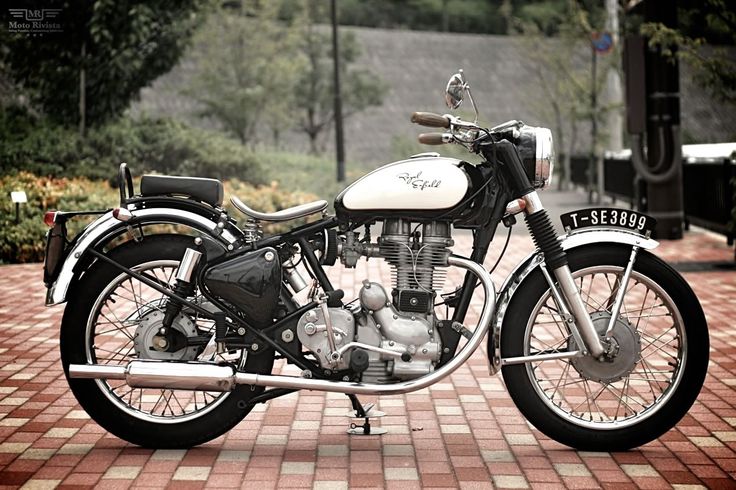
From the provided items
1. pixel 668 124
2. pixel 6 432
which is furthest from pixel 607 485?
pixel 668 124

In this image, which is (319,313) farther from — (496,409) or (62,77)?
(62,77)

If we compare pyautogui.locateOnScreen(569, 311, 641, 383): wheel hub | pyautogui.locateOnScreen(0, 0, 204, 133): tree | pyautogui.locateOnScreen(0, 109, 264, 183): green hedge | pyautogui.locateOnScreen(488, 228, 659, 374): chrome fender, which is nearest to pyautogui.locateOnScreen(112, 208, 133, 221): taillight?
pyautogui.locateOnScreen(488, 228, 659, 374): chrome fender

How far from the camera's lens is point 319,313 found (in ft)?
15.6

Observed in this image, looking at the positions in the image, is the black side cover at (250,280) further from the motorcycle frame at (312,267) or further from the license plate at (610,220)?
the license plate at (610,220)

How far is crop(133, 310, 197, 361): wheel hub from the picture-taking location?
482cm

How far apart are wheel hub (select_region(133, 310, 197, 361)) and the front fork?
1.52 metres

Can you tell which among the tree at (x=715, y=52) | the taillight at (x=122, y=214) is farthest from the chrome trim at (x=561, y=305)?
the tree at (x=715, y=52)

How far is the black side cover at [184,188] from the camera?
488 cm

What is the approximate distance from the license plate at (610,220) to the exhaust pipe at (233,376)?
527 mm

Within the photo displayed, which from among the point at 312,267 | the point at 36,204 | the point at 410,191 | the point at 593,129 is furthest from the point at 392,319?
the point at 593,129

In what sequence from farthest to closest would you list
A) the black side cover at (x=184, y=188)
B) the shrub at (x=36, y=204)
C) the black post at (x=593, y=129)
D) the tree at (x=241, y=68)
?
the tree at (x=241, y=68)
the black post at (x=593, y=129)
the shrub at (x=36, y=204)
the black side cover at (x=184, y=188)

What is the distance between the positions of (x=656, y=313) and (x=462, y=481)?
123 cm

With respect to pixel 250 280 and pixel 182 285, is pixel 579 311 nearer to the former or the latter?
pixel 250 280

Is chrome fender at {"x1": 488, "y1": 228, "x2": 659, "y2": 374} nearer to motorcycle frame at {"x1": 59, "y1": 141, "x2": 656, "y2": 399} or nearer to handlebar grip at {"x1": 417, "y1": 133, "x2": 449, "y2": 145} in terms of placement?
motorcycle frame at {"x1": 59, "y1": 141, "x2": 656, "y2": 399}
